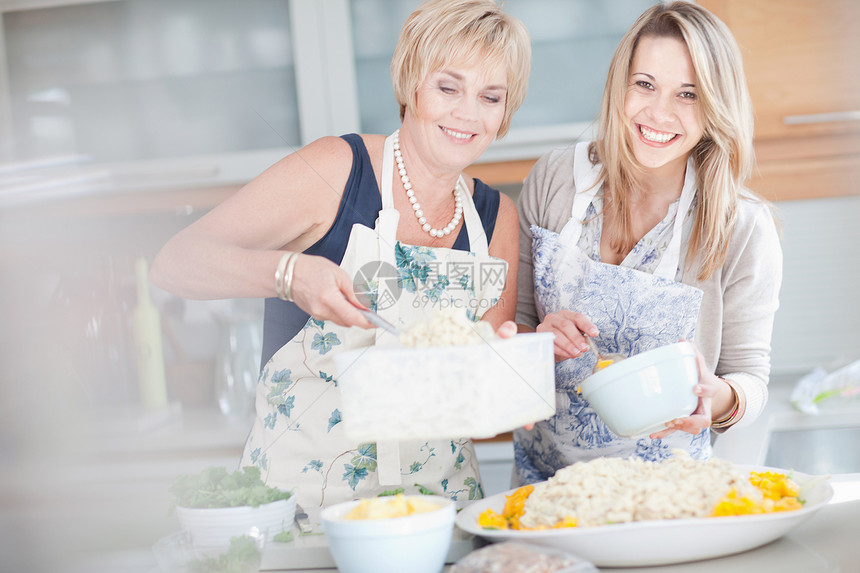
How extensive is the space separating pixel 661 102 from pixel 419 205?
330mm

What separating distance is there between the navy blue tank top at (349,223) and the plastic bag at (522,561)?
0.77 feet

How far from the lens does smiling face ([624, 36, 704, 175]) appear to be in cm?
90

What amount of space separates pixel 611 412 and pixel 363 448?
0.81ft

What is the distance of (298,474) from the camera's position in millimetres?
690

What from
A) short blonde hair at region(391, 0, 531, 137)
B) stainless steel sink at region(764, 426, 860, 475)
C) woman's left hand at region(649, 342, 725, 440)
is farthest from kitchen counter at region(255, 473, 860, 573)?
stainless steel sink at region(764, 426, 860, 475)

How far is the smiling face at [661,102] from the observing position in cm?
90

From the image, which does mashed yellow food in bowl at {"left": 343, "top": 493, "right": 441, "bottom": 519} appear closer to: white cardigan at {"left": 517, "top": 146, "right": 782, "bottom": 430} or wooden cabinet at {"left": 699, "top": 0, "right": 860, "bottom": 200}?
white cardigan at {"left": 517, "top": 146, "right": 782, "bottom": 430}

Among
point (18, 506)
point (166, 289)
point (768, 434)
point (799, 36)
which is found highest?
point (799, 36)

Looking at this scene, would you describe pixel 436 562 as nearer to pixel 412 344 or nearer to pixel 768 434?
pixel 412 344

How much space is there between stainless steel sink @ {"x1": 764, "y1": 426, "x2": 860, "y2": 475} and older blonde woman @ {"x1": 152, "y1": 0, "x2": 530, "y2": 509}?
2.81ft

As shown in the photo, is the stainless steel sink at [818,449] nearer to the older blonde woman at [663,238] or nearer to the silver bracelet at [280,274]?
the older blonde woman at [663,238]

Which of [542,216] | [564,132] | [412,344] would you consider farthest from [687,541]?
[564,132]

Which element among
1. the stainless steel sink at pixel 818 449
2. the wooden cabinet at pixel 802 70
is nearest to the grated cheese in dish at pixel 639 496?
the stainless steel sink at pixel 818 449

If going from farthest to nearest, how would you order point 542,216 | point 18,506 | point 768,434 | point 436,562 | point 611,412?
point 768,434 → point 542,216 → point 611,412 → point 436,562 → point 18,506
